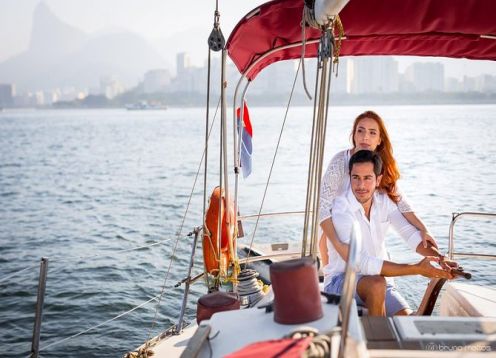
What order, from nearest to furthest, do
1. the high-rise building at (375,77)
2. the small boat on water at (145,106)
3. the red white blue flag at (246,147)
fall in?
1. the red white blue flag at (246,147)
2. the high-rise building at (375,77)
3. the small boat on water at (145,106)

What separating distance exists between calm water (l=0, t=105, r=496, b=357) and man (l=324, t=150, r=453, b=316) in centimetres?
187

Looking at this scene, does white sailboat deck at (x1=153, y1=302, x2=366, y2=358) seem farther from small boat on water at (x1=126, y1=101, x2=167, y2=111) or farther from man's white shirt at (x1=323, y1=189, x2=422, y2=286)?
small boat on water at (x1=126, y1=101, x2=167, y2=111)

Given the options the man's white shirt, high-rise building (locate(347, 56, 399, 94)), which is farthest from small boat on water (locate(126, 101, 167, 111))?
the man's white shirt

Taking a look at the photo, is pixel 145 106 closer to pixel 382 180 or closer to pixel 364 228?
pixel 382 180

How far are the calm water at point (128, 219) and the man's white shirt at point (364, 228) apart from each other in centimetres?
184

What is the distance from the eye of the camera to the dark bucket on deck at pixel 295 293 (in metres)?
2.20

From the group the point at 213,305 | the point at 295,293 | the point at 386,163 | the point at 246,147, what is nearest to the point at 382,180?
the point at 386,163

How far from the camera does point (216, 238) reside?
4.60 metres

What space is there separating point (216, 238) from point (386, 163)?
151 centimetres

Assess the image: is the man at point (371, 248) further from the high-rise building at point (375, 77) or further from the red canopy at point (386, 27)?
the high-rise building at point (375, 77)

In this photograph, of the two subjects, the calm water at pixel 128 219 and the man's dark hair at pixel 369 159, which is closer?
the man's dark hair at pixel 369 159

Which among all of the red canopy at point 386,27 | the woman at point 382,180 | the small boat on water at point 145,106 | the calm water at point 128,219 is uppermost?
the red canopy at point 386,27

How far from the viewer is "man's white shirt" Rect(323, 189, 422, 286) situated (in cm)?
334

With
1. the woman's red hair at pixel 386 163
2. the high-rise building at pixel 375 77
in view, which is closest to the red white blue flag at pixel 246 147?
the woman's red hair at pixel 386 163
